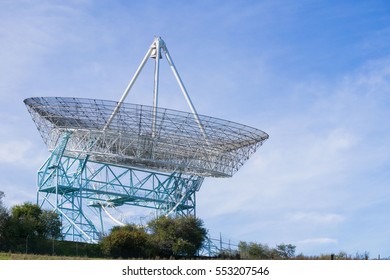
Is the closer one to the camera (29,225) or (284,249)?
(29,225)

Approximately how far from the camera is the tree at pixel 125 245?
168 ft

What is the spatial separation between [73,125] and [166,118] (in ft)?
26.5

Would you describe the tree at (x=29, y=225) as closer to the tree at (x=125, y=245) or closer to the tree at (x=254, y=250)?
the tree at (x=125, y=245)

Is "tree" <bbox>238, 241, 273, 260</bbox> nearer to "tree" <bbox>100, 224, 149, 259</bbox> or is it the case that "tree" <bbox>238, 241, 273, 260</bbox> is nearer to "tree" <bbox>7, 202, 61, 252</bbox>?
"tree" <bbox>100, 224, 149, 259</bbox>

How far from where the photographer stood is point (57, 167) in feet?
209

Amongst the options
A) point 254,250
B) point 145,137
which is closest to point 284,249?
point 254,250

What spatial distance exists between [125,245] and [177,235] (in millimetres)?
5804

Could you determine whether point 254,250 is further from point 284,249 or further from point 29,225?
point 29,225

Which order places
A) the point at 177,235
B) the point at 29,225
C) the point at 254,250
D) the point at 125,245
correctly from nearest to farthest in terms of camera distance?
1. the point at 125,245
2. the point at 29,225
3. the point at 177,235
4. the point at 254,250

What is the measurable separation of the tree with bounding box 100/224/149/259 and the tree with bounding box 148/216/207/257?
5.55ft

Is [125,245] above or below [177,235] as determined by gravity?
below

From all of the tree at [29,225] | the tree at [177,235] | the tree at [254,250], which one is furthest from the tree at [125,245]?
the tree at [254,250]

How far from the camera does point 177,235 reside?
5578 centimetres
